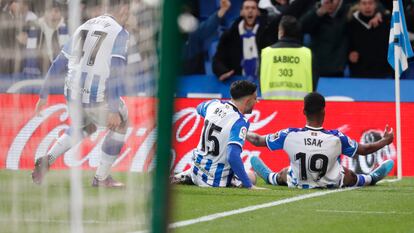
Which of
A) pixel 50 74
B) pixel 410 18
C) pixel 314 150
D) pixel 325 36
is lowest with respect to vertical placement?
pixel 314 150

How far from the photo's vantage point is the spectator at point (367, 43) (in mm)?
18578

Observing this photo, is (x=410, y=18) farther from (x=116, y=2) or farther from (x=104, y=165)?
(x=116, y=2)

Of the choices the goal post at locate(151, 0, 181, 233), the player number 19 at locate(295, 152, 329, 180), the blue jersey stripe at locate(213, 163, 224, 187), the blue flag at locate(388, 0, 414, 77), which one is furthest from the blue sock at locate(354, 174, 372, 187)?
the goal post at locate(151, 0, 181, 233)

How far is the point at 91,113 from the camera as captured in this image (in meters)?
8.20

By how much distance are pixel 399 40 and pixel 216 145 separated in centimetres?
336

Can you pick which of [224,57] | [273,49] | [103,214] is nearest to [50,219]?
[103,214]

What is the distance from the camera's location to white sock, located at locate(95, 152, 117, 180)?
7.72 m

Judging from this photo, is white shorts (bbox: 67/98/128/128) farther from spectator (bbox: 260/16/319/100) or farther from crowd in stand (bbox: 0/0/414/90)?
crowd in stand (bbox: 0/0/414/90)

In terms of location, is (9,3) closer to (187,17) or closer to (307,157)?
(187,17)

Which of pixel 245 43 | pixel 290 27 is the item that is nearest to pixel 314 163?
pixel 290 27

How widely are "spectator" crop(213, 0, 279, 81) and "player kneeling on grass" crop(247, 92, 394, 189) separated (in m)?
5.25

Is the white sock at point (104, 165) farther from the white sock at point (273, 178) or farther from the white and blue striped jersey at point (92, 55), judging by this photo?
the white sock at point (273, 178)

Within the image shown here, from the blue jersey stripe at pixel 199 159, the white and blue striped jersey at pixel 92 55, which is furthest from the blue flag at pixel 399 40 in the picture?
the white and blue striped jersey at pixel 92 55

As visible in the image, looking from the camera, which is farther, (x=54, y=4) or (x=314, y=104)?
(x=314, y=104)
